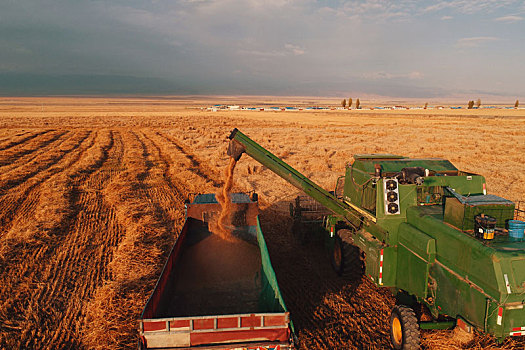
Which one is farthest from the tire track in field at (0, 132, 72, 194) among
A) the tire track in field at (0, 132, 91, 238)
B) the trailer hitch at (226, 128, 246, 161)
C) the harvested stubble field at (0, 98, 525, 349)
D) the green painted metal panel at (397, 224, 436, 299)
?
the green painted metal panel at (397, 224, 436, 299)

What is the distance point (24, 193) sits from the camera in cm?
1507

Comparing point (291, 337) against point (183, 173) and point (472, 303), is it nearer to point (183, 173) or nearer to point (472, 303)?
point (472, 303)

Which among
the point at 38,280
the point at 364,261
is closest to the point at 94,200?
the point at 38,280

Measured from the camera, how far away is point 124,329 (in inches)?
251

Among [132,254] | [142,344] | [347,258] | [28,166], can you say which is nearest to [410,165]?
[347,258]

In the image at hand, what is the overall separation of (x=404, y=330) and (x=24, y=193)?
15623 millimetres

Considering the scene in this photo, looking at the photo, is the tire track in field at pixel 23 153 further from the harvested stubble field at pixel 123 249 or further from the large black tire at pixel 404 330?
Result: the large black tire at pixel 404 330

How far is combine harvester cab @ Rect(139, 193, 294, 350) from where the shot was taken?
4.72 metres

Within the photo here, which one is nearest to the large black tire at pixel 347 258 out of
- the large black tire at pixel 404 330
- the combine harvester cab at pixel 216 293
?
the combine harvester cab at pixel 216 293

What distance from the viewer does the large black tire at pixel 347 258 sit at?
7.90 m

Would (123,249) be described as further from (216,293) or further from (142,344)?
(142,344)

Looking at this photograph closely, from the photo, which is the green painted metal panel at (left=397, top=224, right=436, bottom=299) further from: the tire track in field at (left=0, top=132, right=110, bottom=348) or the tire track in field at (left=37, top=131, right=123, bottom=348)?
the tire track in field at (left=0, top=132, right=110, bottom=348)

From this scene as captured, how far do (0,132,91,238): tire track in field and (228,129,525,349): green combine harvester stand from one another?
29.6ft

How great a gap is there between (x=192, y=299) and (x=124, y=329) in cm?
129
